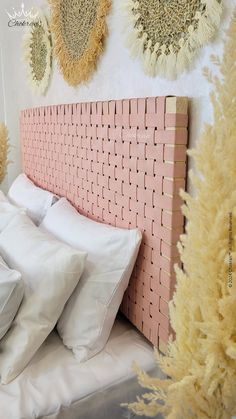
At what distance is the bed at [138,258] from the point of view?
0.99m

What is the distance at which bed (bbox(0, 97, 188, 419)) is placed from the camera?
0.99m

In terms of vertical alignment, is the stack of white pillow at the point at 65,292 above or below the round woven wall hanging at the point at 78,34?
below

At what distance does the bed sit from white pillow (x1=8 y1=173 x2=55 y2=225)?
0.52 meters

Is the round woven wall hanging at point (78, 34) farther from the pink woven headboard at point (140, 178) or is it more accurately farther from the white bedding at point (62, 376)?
the white bedding at point (62, 376)

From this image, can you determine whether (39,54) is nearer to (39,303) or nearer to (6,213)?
(6,213)

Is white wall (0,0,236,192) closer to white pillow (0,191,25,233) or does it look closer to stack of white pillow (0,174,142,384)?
Answer: stack of white pillow (0,174,142,384)

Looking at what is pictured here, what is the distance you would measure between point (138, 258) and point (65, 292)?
0.28 metres

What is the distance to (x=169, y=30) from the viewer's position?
1016 mm

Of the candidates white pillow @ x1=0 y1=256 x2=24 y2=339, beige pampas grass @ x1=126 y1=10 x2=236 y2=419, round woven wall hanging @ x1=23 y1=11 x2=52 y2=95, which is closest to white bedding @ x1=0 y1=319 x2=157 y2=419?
white pillow @ x1=0 y1=256 x2=24 y2=339

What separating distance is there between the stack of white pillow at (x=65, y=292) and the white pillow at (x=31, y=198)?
634 mm

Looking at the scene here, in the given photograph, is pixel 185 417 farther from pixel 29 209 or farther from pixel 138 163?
pixel 29 209

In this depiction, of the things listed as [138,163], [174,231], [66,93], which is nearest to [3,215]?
[66,93]

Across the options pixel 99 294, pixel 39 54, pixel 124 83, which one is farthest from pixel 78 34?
pixel 99 294

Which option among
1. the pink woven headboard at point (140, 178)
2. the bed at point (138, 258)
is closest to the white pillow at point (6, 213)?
the pink woven headboard at point (140, 178)
